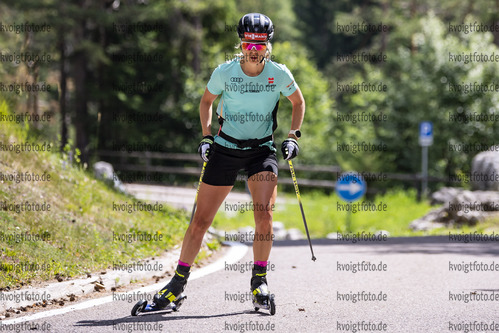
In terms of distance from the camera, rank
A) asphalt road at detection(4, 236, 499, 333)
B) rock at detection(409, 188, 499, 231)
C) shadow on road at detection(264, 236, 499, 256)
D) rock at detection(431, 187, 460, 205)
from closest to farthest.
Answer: asphalt road at detection(4, 236, 499, 333) < shadow on road at detection(264, 236, 499, 256) < rock at detection(409, 188, 499, 231) < rock at detection(431, 187, 460, 205)

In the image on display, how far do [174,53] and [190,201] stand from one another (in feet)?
42.7

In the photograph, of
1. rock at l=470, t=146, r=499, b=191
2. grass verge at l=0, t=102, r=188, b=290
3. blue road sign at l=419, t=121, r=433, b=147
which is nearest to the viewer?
grass verge at l=0, t=102, r=188, b=290

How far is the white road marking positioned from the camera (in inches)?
225

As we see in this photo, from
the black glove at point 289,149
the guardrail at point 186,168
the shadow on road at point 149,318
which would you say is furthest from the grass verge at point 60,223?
the guardrail at point 186,168

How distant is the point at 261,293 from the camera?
232 inches

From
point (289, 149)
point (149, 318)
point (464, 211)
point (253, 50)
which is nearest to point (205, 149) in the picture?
point (289, 149)

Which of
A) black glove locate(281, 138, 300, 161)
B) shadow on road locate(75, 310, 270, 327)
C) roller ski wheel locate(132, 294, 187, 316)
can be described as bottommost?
shadow on road locate(75, 310, 270, 327)

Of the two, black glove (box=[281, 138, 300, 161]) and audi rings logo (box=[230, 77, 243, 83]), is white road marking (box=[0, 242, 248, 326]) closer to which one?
black glove (box=[281, 138, 300, 161])

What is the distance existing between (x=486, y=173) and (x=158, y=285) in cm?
1254

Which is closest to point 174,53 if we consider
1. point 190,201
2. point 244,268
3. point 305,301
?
point 190,201

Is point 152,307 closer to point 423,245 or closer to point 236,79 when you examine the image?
point 236,79

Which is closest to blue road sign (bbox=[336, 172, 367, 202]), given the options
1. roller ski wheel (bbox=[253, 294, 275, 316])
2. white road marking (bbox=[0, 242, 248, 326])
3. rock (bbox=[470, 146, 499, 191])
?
rock (bbox=[470, 146, 499, 191])

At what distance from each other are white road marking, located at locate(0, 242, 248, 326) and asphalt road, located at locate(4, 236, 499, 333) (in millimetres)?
118

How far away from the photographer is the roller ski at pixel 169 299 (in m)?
5.82
